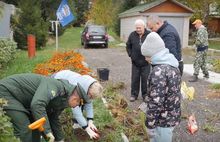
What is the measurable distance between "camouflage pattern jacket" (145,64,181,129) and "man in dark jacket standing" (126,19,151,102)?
4.33 meters

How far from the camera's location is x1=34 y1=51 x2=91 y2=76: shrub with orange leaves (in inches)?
307

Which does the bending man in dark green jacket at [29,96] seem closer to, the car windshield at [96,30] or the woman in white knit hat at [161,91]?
the woman in white knit hat at [161,91]

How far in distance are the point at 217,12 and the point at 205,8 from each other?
16.6 feet

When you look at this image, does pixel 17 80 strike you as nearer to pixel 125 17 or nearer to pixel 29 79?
pixel 29 79

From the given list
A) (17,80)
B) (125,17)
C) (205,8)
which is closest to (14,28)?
(125,17)

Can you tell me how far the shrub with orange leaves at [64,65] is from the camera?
25.6ft

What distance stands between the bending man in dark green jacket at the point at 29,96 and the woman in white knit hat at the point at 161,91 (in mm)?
839

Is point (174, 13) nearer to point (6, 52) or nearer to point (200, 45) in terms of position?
point (200, 45)

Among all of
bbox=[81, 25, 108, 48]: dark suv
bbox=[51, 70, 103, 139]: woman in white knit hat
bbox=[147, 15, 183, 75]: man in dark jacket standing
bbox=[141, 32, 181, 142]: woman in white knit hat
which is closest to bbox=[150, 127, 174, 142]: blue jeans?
bbox=[141, 32, 181, 142]: woman in white knit hat

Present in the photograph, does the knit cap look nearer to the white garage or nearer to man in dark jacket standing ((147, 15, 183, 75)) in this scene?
man in dark jacket standing ((147, 15, 183, 75))

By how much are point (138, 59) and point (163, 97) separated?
456 cm

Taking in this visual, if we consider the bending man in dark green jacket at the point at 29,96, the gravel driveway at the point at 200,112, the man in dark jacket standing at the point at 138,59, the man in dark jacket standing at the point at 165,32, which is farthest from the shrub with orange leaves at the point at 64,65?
the bending man in dark green jacket at the point at 29,96

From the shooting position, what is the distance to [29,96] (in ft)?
14.4

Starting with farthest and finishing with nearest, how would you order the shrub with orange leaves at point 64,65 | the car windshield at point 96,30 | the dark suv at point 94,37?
the car windshield at point 96,30 < the dark suv at point 94,37 < the shrub with orange leaves at point 64,65
